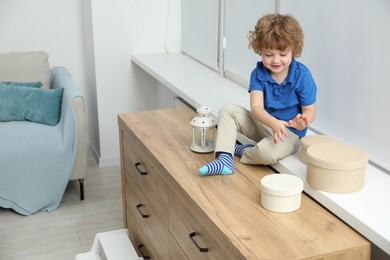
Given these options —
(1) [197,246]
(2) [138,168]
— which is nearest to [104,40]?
(2) [138,168]

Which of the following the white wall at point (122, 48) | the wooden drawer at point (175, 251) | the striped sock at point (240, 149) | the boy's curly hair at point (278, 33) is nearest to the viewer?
the boy's curly hair at point (278, 33)

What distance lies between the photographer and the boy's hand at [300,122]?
201 cm

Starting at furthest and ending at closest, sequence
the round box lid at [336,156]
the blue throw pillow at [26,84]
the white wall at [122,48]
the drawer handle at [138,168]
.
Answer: the white wall at [122,48]
the blue throw pillow at [26,84]
the drawer handle at [138,168]
the round box lid at [336,156]

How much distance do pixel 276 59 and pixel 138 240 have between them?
109 cm

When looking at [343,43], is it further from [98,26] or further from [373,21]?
[98,26]

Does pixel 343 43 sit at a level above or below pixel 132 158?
above

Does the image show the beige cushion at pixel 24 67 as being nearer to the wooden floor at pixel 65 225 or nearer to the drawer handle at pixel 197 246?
the wooden floor at pixel 65 225

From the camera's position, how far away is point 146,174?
244 centimetres

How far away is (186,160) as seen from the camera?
2236 mm

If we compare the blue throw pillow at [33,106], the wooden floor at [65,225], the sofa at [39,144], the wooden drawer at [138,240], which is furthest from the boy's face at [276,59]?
the blue throw pillow at [33,106]

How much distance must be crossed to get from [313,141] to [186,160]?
18.6 inches

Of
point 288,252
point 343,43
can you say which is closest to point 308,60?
point 343,43

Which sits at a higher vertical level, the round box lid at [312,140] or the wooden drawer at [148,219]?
the round box lid at [312,140]

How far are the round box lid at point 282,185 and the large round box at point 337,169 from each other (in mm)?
56
